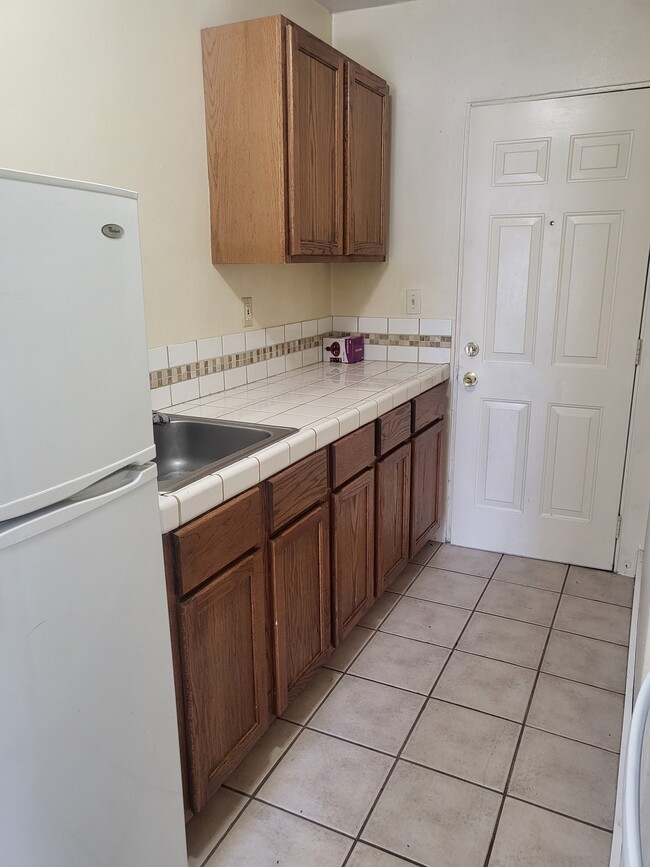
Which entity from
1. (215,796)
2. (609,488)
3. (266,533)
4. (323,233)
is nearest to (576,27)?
(323,233)

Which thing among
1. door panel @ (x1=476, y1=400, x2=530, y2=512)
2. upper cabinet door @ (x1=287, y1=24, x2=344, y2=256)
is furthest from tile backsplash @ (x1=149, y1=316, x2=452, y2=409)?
upper cabinet door @ (x1=287, y1=24, x2=344, y2=256)

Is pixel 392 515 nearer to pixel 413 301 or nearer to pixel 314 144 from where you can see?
pixel 413 301

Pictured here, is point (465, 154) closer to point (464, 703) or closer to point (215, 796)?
point (464, 703)

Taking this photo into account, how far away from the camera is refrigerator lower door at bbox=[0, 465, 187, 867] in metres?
0.93

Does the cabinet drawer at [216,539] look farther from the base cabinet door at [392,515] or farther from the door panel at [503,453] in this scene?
the door panel at [503,453]

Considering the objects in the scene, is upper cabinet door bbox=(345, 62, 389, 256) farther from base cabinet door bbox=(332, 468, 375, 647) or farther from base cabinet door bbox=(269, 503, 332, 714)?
base cabinet door bbox=(269, 503, 332, 714)

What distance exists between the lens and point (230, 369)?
251 centimetres

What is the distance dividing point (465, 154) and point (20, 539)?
8.57ft

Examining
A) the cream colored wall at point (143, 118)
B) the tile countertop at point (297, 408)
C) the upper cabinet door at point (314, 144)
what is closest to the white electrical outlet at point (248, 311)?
the cream colored wall at point (143, 118)

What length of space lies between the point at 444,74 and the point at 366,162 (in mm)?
541

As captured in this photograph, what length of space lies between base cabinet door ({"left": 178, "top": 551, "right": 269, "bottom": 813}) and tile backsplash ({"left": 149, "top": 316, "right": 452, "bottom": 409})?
66 centimetres

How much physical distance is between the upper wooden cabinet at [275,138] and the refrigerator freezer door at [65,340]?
1.23 meters

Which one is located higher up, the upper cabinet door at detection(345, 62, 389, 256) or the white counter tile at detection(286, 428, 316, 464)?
the upper cabinet door at detection(345, 62, 389, 256)

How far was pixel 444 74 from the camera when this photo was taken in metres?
2.84
